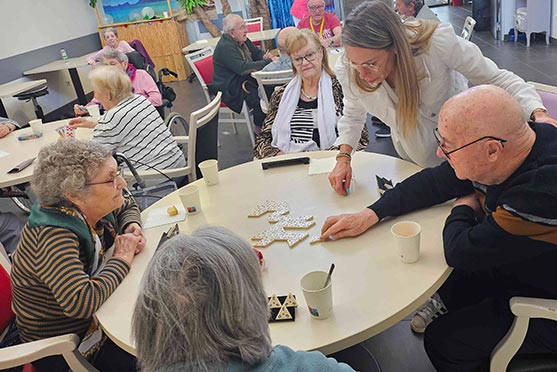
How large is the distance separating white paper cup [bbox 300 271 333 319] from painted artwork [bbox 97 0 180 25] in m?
8.98

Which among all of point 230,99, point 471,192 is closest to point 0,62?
point 230,99

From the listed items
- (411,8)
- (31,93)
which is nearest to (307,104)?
(411,8)

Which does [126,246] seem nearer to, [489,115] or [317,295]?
[317,295]

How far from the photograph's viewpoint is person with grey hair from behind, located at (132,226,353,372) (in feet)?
2.62

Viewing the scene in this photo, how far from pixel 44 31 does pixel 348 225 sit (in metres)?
7.80

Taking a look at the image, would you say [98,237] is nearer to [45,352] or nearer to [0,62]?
[45,352]

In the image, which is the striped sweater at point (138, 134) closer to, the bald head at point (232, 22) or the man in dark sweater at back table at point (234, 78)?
the man in dark sweater at back table at point (234, 78)

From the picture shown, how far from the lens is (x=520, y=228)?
1.18 metres

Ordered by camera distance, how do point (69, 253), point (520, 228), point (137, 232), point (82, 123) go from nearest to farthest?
1. point (520, 228)
2. point (69, 253)
3. point (137, 232)
4. point (82, 123)

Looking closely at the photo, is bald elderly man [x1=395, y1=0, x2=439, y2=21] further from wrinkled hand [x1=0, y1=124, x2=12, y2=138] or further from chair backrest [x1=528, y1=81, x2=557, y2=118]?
wrinkled hand [x1=0, y1=124, x2=12, y2=138]

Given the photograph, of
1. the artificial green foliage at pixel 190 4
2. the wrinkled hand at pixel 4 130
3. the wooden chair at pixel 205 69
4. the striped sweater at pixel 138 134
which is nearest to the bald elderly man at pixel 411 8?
the wooden chair at pixel 205 69

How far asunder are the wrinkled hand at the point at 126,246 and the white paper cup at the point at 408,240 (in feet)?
3.01

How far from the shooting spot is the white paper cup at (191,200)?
188 cm

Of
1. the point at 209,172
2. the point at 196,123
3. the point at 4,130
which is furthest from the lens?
the point at 4,130
